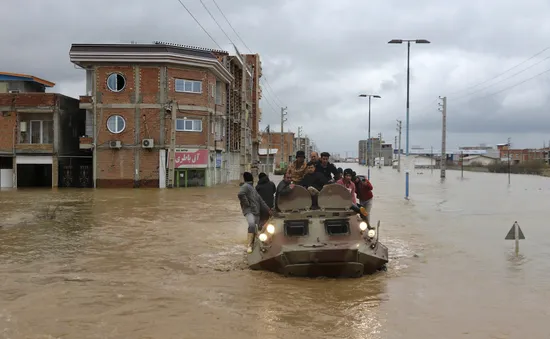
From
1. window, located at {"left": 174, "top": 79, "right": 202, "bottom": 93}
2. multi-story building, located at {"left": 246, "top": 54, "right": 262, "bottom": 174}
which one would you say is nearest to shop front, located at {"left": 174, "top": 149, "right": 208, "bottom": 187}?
window, located at {"left": 174, "top": 79, "right": 202, "bottom": 93}

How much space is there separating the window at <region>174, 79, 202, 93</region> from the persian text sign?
4.48 meters

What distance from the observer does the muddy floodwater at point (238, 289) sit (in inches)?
268

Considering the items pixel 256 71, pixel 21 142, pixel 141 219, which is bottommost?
pixel 141 219

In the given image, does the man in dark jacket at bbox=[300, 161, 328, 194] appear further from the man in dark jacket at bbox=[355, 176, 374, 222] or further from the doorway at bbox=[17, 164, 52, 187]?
the doorway at bbox=[17, 164, 52, 187]

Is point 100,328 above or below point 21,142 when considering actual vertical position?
below

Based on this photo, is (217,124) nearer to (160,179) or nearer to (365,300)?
(160,179)

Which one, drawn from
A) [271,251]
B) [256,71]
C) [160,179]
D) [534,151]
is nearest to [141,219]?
[271,251]

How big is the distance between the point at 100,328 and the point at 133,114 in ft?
105

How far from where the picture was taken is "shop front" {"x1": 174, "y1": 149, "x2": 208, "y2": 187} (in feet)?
124

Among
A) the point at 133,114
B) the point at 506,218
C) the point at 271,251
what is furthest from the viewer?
the point at 133,114

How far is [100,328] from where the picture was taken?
21.9ft

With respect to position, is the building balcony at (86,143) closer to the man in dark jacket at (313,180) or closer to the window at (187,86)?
the window at (187,86)

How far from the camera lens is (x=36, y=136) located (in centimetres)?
3862

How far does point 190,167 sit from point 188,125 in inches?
123
